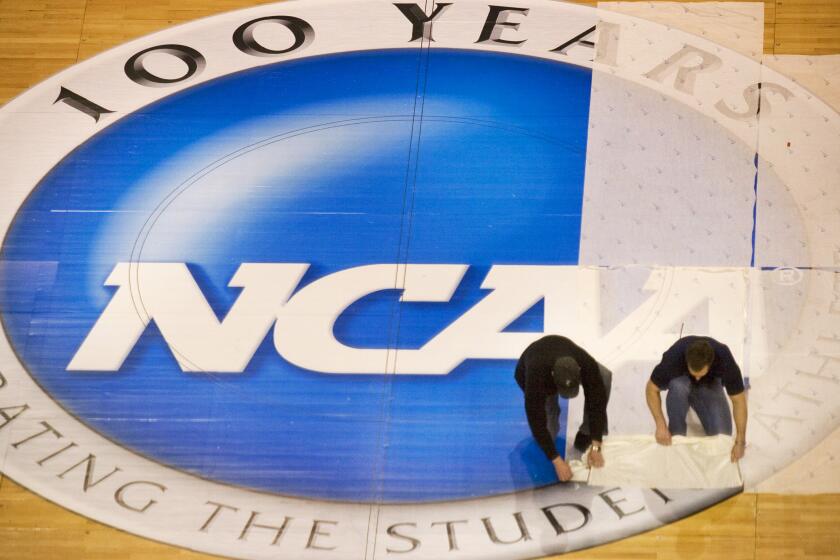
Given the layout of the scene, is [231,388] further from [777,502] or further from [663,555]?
[777,502]

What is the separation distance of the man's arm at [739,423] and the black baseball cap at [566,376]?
2.13ft

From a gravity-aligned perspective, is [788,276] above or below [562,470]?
above

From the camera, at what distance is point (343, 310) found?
5.75 metres

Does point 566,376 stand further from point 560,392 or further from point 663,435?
point 663,435

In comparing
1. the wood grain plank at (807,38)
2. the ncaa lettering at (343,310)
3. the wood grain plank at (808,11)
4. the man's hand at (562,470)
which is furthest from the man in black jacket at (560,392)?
the wood grain plank at (808,11)

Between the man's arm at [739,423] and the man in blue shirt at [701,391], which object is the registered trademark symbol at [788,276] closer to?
the man in blue shirt at [701,391]

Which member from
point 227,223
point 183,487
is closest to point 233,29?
point 227,223

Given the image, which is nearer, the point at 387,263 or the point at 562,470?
the point at 562,470

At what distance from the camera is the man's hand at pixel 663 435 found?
5340mm

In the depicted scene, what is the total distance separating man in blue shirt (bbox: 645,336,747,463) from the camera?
17.5 ft

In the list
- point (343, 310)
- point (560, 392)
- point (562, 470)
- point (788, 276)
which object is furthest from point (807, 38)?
point (343, 310)

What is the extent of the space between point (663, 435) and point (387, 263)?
1.46m

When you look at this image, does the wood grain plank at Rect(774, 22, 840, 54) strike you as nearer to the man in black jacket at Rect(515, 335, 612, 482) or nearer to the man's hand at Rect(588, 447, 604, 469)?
the man in black jacket at Rect(515, 335, 612, 482)

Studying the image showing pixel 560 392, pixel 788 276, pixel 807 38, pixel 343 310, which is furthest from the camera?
pixel 807 38
